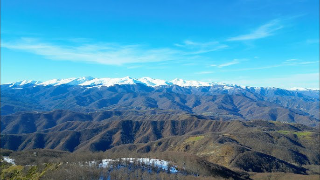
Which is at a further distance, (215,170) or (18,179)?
(215,170)

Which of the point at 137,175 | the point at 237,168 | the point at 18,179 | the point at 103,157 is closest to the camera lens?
the point at 18,179

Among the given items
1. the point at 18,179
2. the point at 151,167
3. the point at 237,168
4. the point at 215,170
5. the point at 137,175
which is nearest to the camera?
the point at 18,179

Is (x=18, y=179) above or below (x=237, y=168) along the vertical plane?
above

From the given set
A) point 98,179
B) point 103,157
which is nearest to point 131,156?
point 103,157

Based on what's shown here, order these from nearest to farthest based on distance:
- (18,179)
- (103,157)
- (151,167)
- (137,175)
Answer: (18,179)
(137,175)
(151,167)
(103,157)

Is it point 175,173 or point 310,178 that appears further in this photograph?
point 310,178

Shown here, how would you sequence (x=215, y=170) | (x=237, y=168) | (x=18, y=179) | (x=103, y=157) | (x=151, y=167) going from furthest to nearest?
1. (x=237, y=168)
2. (x=103, y=157)
3. (x=215, y=170)
4. (x=151, y=167)
5. (x=18, y=179)

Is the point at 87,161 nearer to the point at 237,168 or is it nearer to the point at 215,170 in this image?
the point at 215,170

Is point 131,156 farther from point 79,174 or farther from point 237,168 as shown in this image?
point 237,168

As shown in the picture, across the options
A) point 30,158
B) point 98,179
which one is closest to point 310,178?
point 98,179
